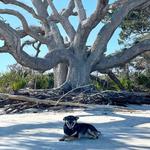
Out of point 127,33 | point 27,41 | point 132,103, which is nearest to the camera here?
point 132,103

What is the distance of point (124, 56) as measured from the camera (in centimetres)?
1998

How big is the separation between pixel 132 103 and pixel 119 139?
7493 mm

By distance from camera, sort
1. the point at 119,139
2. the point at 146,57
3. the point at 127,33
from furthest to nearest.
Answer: the point at 127,33 → the point at 146,57 → the point at 119,139

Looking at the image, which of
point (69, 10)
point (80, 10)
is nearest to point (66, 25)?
point (80, 10)

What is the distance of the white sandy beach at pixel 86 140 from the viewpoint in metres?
7.24

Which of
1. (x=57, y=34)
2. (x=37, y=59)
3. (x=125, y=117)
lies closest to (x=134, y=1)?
(x=57, y=34)

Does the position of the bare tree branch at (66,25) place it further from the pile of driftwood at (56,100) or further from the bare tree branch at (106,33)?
the pile of driftwood at (56,100)

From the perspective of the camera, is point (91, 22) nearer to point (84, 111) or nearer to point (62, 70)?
point (62, 70)

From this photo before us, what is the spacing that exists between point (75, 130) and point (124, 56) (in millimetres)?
12686

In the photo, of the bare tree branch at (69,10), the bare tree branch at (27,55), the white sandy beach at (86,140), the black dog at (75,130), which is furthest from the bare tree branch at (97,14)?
the black dog at (75,130)

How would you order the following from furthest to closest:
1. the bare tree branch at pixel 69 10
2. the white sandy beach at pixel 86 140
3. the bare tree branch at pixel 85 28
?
the bare tree branch at pixel 69 10 → the bare tree branch at pixel 85 28 → the white sandy beach at pixel 86 140

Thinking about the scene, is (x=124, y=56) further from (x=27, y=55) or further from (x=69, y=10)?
(x=27, y=55)

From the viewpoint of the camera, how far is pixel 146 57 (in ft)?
88.0

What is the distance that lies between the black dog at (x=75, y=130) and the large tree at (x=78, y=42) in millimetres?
9887
